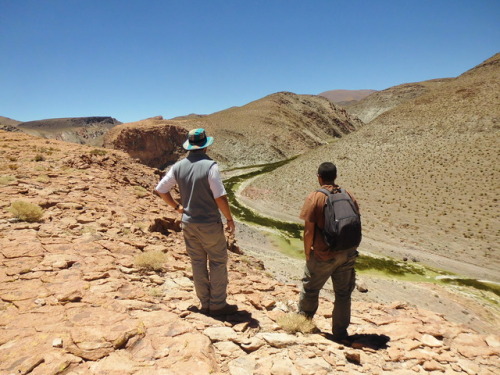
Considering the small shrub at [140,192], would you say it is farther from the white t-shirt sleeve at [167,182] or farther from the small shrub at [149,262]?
the white t-shirt sleeve at [167,182]

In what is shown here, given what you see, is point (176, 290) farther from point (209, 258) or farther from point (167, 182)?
point (167, 182)

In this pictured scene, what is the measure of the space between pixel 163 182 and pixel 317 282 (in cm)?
286

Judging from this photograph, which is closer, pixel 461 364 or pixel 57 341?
pixel 57 341

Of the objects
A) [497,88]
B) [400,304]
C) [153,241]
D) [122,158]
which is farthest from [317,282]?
[497,88]

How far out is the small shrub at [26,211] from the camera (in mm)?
6707

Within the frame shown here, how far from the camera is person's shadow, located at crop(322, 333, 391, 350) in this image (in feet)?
14.8

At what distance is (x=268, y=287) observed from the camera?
708 cm

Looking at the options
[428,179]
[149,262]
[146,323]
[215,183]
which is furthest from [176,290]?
[428,179]

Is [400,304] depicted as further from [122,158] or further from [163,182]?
[122,158]

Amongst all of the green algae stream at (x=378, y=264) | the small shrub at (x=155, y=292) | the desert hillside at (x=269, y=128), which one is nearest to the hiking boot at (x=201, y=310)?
the small shrub at (x=155, y=292)

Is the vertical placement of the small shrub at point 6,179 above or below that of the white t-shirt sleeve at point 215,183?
above

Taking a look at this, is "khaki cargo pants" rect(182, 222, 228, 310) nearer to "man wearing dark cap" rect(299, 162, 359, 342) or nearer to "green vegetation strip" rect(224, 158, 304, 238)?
"man wearing dark cap" rect(299, 162, 359, 342)

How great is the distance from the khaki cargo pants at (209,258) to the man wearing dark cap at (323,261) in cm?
128

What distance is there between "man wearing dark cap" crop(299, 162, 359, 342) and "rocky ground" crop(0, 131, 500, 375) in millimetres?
449
